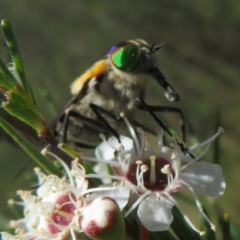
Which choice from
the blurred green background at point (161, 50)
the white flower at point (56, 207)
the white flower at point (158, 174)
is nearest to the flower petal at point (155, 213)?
the white flower at point (158, 174)

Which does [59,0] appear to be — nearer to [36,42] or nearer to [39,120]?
[36,42]

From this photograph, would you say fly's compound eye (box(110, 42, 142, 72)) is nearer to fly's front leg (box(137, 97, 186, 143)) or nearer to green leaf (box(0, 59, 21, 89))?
fly's front leg (box(137, 97, 186, 143))

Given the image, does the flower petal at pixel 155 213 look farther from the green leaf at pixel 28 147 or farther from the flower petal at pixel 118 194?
the green leaf at pixel 28 147

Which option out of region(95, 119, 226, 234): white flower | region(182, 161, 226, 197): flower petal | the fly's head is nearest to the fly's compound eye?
the fly's head

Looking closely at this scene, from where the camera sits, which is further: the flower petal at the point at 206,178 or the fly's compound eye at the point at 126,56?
the fly's compound eye at the point at 126,56

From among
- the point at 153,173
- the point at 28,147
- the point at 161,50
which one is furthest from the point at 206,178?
the point at 161,50

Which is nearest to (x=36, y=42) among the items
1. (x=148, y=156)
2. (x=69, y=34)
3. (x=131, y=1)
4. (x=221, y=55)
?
(x=69, y=34)
